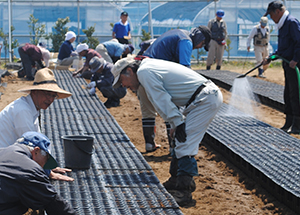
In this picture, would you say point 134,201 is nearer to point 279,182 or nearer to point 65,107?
→ point 279,182

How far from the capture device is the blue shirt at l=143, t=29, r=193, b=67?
4.37m

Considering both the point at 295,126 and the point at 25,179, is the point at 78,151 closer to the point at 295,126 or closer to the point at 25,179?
the point at 25,179

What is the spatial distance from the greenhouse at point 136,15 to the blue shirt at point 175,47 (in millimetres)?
10095

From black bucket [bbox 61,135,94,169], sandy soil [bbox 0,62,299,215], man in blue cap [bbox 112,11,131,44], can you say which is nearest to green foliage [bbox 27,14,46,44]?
man in blue cap [bbox 112,11,131,44]

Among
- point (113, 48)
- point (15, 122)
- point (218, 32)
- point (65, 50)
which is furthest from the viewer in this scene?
point (65, 50)

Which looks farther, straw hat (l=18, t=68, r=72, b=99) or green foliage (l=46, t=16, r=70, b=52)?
green foliage (l=46, t=16, r=70, b=52)

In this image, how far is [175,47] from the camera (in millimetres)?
4480

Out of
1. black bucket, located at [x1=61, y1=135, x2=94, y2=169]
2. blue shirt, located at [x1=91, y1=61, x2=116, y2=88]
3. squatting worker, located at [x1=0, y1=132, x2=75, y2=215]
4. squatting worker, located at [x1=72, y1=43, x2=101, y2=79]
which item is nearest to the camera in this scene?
squatting worker, located at [x1=0, y1=132, x2=75, y2=215]

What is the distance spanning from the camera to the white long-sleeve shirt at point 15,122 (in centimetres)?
274

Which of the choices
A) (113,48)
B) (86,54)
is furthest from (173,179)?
(113,48)

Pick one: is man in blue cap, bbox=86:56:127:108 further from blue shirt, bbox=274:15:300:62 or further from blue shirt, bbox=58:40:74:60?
blue shirt, bbox=58:40:74:60

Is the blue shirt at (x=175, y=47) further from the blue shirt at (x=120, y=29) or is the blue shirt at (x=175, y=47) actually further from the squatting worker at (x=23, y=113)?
the blue shirt at (x=120, y=29)

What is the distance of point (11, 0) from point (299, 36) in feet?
38.3

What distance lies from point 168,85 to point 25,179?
5.26ft
